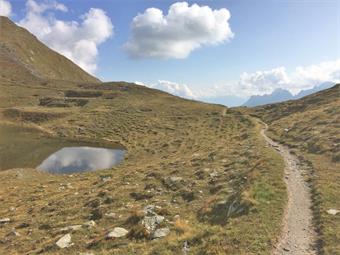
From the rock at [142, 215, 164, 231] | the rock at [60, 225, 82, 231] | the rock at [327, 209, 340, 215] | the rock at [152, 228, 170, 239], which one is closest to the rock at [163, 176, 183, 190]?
the rock at [142, 215, 164, 231]

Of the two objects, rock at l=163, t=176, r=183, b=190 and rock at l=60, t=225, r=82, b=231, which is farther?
rock at l=163, t=176, r=183, b=190

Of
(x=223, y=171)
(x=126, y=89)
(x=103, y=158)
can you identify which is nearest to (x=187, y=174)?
(x=223, y=171)

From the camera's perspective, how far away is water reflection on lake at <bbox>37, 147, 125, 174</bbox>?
51.9 m

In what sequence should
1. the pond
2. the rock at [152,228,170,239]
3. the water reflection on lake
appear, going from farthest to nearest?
1. the pond
2. the water reflection on lake
3. the rock at [152,228,170,239]

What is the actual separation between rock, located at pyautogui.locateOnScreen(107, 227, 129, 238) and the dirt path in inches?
329

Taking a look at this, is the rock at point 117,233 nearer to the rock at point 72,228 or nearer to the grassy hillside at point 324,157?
the rock at point 72,228

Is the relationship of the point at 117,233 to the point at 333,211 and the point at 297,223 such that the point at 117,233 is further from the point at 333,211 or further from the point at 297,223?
the point at 333,211

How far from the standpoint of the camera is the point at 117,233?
19.1 m

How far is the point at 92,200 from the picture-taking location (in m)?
27.5

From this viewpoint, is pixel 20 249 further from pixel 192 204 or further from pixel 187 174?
A: pixel 187 174

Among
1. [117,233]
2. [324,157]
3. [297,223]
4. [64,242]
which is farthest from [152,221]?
[324,157]

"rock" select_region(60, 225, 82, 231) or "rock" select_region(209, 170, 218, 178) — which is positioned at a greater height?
"rock" select_region(209, 170, 218, 178)

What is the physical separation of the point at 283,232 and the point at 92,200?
628 inches

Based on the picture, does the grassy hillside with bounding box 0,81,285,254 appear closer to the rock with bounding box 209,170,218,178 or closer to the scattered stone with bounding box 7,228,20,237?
the rock with bounding box 209,170,218,178
